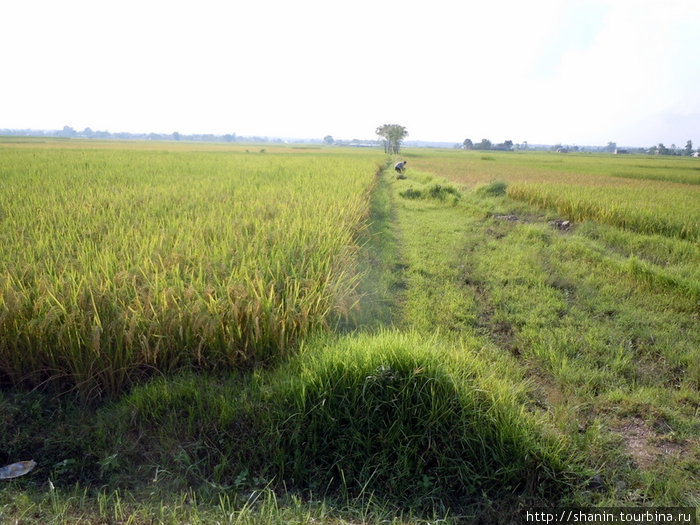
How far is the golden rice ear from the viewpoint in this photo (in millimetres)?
1918

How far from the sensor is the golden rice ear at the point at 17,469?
1918 millimetres

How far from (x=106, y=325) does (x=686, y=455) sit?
3.36 metres

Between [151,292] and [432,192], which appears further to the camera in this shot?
[432,192]

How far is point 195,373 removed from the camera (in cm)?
257

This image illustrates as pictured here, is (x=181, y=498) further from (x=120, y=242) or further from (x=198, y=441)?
(x=120, y=242)

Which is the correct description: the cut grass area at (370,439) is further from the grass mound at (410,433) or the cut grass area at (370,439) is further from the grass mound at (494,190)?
the grass mound at (494,190)

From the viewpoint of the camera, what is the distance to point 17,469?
1.96m

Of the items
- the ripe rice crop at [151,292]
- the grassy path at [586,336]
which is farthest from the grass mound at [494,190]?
the ripe rice crop at [151,292]

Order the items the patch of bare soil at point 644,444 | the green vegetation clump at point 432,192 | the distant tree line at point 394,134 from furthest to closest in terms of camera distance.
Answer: the distant tree line at point 394,134
the green vegetation clump at point 432,192
the patch of bare soil at point 644,444

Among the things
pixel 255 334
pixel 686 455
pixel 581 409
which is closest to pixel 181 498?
pixel 255 334

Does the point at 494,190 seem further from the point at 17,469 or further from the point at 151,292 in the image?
the point at 17,469

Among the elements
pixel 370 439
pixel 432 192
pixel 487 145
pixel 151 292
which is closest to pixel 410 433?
pixel 370 439

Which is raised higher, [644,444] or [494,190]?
[494,190]

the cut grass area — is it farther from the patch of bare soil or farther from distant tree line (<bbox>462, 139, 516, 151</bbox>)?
distant tree line (<bbox>462, 139, 516, 151</bbox>)
